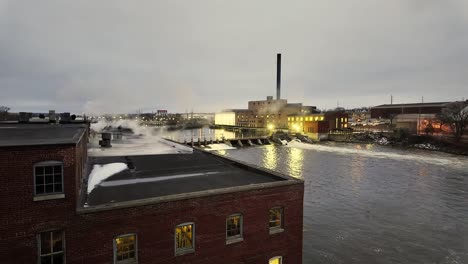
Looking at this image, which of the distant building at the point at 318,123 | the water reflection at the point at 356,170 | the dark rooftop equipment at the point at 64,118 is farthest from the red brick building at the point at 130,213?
the distant building at the point at 318,123

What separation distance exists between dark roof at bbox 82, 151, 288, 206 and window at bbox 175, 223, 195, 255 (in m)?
1.74

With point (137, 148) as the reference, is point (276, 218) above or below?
below

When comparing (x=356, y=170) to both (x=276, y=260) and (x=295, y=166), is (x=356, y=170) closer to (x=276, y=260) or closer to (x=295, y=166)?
(x=295, y=166)

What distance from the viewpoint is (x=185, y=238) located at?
13562 millimetres

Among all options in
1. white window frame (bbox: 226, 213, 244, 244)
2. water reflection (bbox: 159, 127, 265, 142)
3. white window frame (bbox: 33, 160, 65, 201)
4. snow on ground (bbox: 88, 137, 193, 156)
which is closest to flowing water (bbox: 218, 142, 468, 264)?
white window frame (bbox: 226, 213, 244, 244)

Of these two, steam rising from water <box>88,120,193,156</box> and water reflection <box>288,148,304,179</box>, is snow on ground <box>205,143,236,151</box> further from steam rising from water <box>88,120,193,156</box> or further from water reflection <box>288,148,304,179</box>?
steam rising from water <box>88,120,193,156</box>

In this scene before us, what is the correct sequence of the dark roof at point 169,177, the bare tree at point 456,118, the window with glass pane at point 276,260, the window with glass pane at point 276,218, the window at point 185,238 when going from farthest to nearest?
the bare tree at point 456,118
the window with glass pane at point 276,260
the window with glass pane at point 276,218
the dark roof at point 169,177
the window at point 185,238

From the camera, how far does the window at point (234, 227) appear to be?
47.4 ft

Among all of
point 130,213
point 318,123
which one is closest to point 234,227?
point 130,213

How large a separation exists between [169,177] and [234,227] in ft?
17.3

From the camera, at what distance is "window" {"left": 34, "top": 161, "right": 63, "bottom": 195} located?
1093 cm

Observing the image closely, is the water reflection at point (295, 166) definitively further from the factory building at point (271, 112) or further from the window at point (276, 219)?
the factory building at point (271, 112)

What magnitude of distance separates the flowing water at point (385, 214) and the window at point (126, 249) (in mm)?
14175

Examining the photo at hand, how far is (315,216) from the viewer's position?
96.3ft
